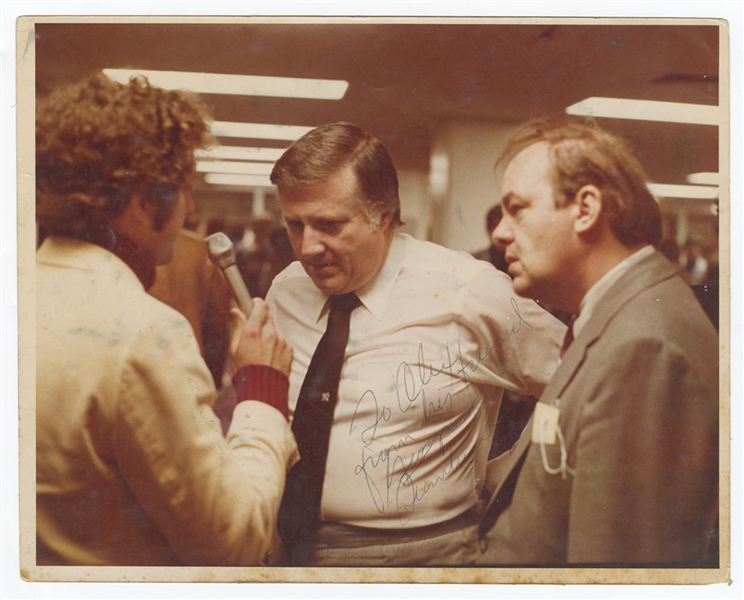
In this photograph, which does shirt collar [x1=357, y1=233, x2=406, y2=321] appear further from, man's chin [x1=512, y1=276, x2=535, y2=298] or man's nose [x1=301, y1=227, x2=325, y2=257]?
man's chin [x1=512, y1=276, x2=535, y2=298]

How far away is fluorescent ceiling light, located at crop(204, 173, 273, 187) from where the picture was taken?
168 cm

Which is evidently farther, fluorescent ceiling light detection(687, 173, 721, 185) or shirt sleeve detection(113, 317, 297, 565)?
fluorescent ceiling light detection(687, 173, 721, 185)

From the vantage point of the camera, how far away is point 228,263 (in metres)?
1.69

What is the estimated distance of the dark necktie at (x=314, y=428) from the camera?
1.68 metres

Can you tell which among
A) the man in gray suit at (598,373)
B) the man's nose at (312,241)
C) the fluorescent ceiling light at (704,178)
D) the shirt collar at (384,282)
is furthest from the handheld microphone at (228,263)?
the fluorescent ceiling light at (704,178)

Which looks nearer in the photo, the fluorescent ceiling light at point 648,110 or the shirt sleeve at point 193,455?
the shirt sleeve at point 193,455

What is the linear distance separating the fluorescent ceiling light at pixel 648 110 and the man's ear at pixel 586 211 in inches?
9.5

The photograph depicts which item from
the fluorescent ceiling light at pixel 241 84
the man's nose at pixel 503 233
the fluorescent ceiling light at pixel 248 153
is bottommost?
the man's nose at pixel 503 233

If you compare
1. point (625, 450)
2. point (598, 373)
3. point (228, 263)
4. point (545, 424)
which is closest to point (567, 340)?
point (598, 373)

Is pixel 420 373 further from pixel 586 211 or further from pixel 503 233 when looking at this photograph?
pixel 586 211

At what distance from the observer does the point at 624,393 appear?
1.64 metres

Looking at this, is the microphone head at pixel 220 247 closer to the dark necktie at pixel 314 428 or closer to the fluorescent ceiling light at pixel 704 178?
the dark necktie at pixel 314 428

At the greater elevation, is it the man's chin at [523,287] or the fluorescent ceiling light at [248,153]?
the fluorescent ceiling light at [248,153]

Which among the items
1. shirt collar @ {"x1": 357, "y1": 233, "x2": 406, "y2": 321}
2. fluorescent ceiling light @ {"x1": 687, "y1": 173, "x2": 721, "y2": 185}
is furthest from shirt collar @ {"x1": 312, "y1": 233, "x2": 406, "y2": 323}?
fluorescent ceiling light @ {"x1": 687, "y1": 173, "x2": 721, "y2": 185}
